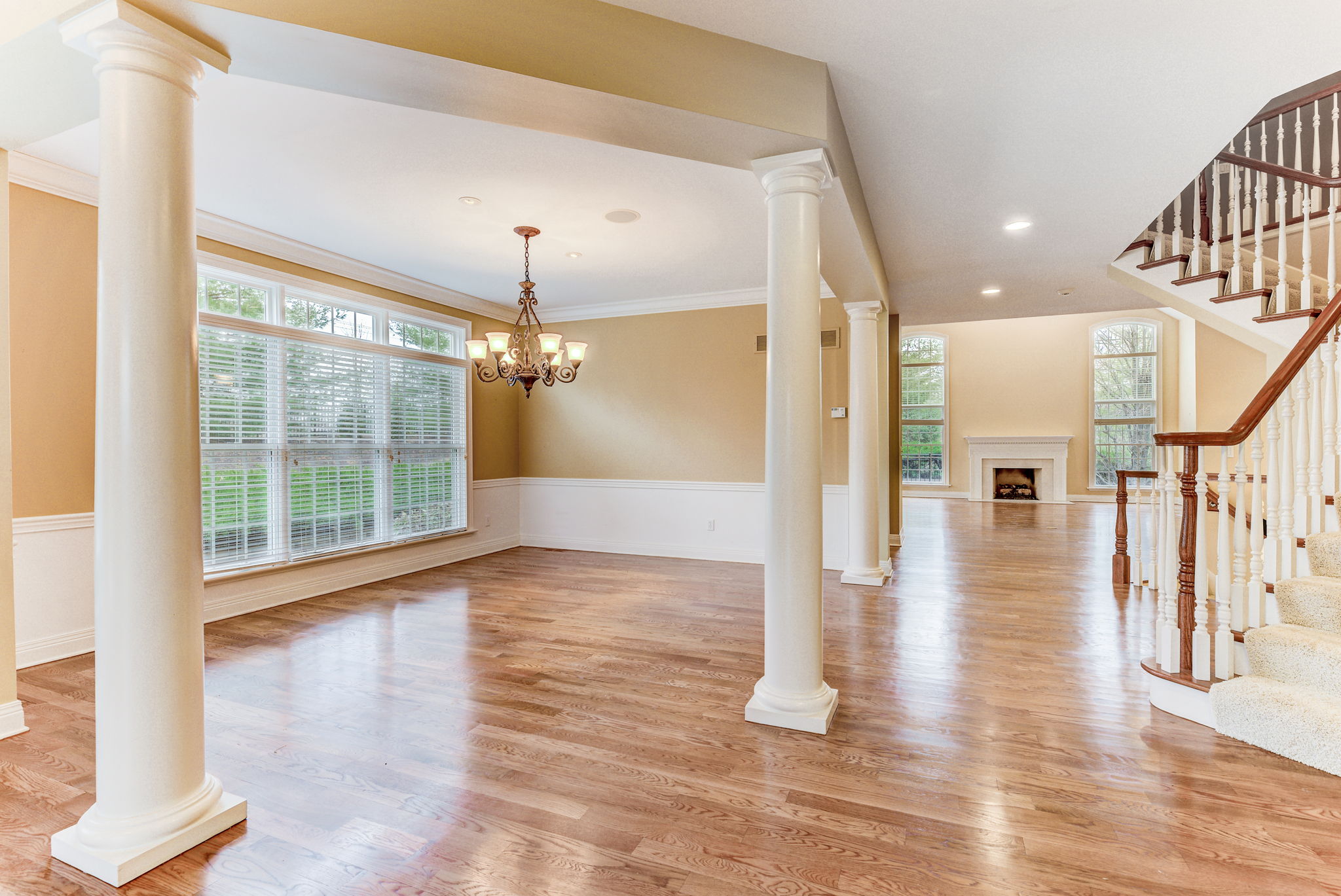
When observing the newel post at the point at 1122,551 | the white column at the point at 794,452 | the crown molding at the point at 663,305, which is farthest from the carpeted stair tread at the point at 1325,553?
the crown molding at the point at 663,305

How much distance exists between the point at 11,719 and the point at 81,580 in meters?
1.32

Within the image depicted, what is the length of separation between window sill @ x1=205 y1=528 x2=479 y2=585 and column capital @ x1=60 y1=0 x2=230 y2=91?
348cm

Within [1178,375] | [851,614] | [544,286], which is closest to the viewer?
[851,614]

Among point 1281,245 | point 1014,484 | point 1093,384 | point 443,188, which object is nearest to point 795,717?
point 443,188

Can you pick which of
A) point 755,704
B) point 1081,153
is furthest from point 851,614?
point 1081,153

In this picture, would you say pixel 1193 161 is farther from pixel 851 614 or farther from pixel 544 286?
pixel 544 286

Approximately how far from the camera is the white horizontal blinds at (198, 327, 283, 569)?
4.22m

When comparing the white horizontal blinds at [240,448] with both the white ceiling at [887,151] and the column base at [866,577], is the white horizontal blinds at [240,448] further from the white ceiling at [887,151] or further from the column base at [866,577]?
the column base at [866,577]

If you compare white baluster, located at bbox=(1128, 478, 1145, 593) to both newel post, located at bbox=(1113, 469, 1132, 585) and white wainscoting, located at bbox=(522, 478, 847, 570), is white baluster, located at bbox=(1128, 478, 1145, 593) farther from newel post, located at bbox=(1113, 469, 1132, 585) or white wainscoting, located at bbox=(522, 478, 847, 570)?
white wainscoting, located at bbox=(522, 478, 847, 570)

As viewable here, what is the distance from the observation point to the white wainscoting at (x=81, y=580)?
336cm

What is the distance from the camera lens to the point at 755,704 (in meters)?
2.69

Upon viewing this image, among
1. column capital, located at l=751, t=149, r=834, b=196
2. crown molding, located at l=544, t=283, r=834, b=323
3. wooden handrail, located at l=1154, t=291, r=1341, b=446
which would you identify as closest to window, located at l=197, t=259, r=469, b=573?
crown molding, located at l=544, t=283, r=834, b=323

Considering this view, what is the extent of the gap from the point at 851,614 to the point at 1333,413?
269 centimetres

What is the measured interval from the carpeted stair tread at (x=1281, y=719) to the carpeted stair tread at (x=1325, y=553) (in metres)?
0.75
